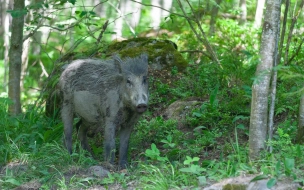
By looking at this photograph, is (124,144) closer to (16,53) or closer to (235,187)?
(235,187)

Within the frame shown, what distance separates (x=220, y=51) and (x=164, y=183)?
19.8 feet

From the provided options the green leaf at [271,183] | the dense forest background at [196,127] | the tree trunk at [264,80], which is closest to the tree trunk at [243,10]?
the dense forest background at [196,127]

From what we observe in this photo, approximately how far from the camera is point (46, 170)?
22.5ft

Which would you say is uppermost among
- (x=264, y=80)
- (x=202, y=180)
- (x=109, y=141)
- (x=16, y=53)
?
(x=264, y=80)

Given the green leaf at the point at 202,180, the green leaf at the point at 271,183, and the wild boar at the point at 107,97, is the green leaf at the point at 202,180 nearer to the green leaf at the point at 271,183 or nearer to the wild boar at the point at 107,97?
the green leaf at the point at 271,183

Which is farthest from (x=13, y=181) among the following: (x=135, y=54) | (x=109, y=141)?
(x=135, y=54)

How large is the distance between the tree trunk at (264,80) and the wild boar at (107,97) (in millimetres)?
1675

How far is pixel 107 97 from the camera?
305 inches

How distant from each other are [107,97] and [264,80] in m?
2.68

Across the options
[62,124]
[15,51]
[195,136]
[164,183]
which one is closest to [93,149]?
[62,124]

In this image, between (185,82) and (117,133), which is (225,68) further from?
(117,133)

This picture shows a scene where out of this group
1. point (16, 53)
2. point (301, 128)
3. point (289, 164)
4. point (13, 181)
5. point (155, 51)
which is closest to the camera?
point (289, 164)

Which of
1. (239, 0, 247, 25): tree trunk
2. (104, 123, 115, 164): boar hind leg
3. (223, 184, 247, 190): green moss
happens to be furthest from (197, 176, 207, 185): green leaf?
(239, 0, 247, 25): tree trunk

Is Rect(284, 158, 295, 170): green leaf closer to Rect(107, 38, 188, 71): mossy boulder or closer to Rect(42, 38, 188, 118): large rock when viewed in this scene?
Rect(42, 38, 188, 118): large rock
